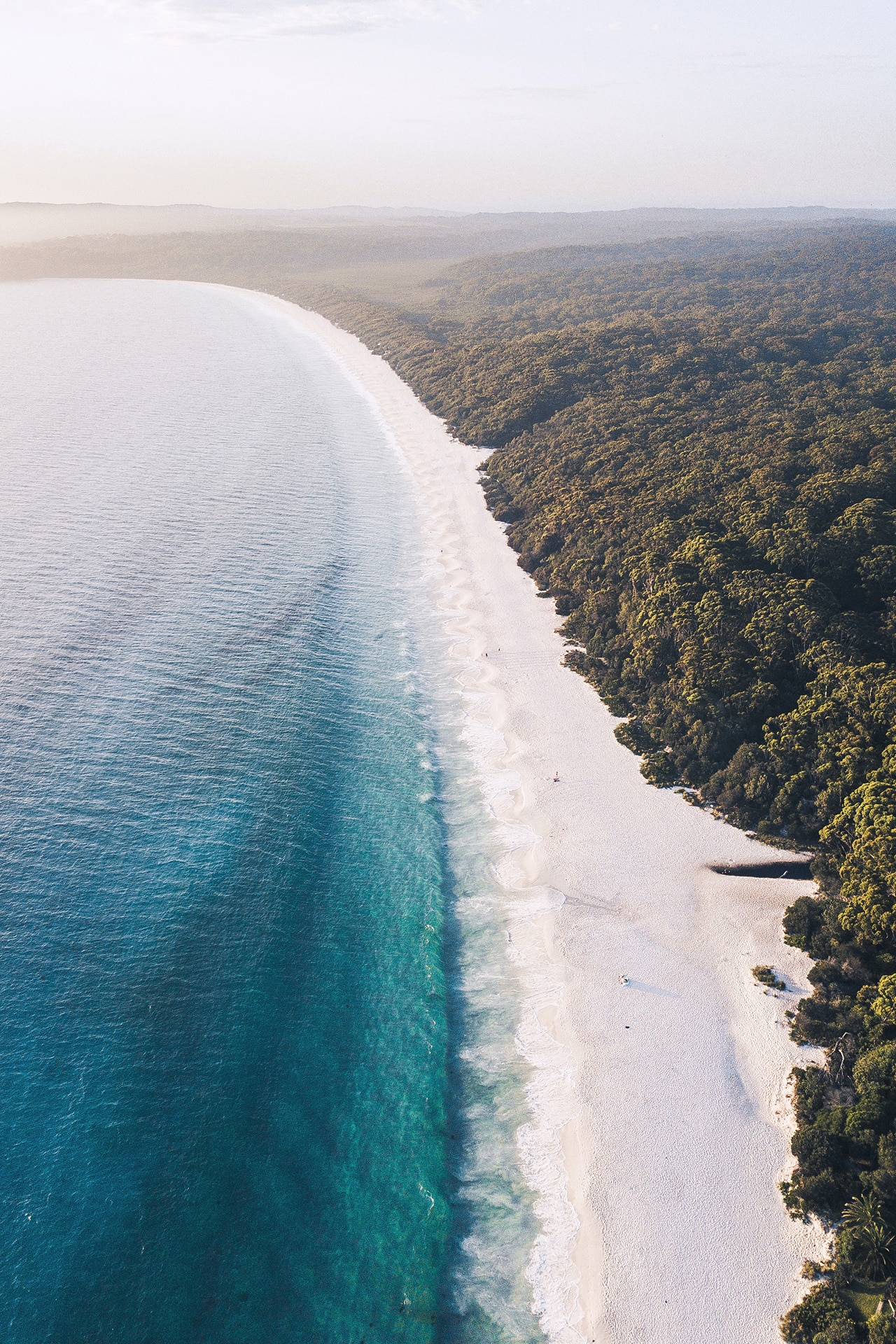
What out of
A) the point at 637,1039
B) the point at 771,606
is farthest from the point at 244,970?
the point at 771,606

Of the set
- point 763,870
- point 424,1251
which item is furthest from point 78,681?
point 763,870

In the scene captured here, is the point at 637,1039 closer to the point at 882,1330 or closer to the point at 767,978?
the point at 767,978

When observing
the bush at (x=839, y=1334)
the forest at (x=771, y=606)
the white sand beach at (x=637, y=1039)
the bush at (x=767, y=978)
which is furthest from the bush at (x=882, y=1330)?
the bush at (x=767, y=978)

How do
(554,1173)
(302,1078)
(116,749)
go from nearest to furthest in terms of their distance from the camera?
(554,1173) < (302,1078) < (116,749)

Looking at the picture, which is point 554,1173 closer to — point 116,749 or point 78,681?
point 116,749

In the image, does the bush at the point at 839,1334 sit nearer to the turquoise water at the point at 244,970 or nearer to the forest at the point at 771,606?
the forest at the point at 771,606

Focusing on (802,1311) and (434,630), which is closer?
(802,1311)

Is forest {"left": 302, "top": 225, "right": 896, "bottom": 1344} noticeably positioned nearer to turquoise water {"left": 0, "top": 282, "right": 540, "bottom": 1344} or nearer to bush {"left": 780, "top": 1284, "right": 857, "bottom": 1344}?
bush {"left": 780, "top": 1284, "right": 857, "bottom": 1344}

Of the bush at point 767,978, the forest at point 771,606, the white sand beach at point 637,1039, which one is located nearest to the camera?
the white sand beach at point 637,1039
